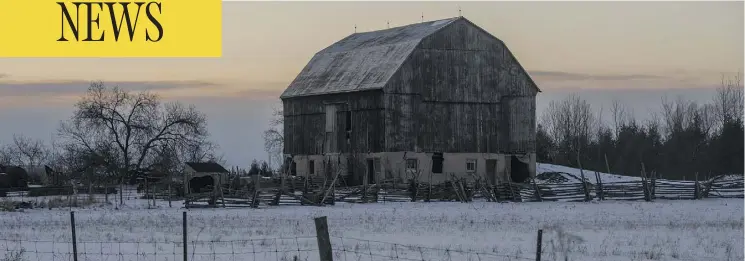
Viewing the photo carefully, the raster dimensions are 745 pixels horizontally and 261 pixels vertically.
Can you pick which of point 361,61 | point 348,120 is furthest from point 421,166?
point 361,61

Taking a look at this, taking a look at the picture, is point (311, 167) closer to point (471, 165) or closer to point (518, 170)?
point (471, 165)

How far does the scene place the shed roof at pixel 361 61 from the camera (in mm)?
49875

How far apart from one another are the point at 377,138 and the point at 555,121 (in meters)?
51.1

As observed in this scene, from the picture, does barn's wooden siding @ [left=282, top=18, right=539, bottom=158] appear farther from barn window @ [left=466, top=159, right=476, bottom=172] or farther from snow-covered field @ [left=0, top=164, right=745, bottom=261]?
snow-covered field @ [left=0, top=164, right=745, bottom=261]

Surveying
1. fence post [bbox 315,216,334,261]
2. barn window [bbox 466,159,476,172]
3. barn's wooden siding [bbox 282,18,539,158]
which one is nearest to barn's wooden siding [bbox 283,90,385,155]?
barn's wooden siding [bbox 282,18,539,158]

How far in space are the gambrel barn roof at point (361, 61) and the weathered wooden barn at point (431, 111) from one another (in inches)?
3.7

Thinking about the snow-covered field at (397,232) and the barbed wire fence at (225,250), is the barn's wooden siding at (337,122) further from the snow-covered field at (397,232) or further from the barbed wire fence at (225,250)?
the barbed wire fence at (225,250)

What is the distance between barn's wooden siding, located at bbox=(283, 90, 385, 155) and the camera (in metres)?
49.3

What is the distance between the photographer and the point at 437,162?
165ft

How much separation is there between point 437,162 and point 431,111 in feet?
7.43

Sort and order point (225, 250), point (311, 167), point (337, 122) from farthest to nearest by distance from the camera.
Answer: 1. point (311, 167)
2. point (337, 122)
3. point (225, 250)

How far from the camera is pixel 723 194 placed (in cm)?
4747

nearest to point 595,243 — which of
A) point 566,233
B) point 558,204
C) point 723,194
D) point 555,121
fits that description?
point 566,233

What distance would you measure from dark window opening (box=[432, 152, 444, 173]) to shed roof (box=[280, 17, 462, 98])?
410cm
